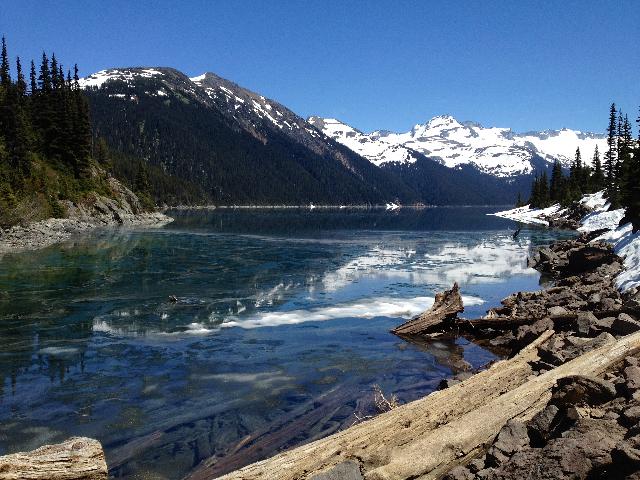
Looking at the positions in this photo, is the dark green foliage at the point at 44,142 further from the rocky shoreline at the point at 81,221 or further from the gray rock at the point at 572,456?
the gray rock at the point at 572,456

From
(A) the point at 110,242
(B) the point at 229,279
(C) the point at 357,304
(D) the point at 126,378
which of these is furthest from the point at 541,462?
(A) the point at 110,242

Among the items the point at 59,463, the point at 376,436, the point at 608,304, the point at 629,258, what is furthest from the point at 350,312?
the point at 629,258

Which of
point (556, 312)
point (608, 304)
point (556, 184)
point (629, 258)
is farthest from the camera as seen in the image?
point (556, 184)

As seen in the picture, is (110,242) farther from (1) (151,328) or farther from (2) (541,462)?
(2) (541,462)

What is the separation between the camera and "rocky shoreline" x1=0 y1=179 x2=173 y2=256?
50.4m

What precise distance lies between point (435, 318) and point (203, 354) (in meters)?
9.56

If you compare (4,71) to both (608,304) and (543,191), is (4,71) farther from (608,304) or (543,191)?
(543,191)

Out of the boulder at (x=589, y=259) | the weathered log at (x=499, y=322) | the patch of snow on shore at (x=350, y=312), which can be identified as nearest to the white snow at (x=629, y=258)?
the boulder at (x=589, y=259)

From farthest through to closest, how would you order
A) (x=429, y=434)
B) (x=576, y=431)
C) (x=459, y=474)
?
(x=429, y=434) → (x=459, y=474) → (x=576, y=431)

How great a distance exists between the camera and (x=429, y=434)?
7.99m

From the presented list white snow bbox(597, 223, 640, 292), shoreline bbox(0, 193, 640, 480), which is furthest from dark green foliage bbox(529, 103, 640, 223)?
shoreline bbox(0, 193, 640, 480)

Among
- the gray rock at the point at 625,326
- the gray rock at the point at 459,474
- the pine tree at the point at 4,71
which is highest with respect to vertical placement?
the pine tree at the point at 4,71

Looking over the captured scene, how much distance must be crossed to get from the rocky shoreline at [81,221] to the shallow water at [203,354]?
1422 cm

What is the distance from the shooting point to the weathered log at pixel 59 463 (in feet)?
20.2
